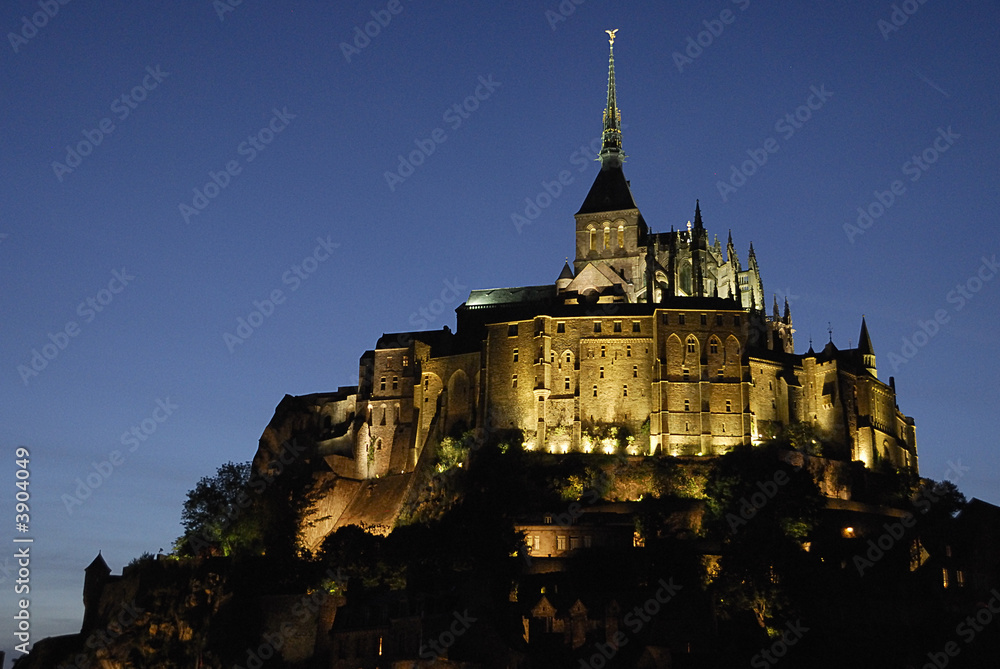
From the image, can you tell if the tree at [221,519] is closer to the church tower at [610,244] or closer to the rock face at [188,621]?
the rock face at [188,621]

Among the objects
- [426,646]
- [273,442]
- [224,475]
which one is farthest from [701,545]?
[273,442]

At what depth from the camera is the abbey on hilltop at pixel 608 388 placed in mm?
96062

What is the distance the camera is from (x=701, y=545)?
80062 millimetres

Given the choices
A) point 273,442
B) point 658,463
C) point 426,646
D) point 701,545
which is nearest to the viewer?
point 426,646

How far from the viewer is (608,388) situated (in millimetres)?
98438

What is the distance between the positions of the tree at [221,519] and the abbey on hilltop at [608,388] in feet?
28.0

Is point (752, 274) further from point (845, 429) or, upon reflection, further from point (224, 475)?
point (224, 475)

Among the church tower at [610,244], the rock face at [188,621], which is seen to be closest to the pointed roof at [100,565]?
the rock face at [188,621]

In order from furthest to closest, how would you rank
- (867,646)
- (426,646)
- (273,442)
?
(273,442), (867,646), (426,646)

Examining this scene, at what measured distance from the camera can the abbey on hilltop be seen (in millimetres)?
96062

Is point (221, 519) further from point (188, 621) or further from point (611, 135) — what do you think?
point (611, 135)

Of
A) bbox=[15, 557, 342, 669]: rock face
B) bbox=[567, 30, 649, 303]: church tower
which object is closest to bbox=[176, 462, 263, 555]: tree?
bbox=[15, 557, 342, 669]: rock face

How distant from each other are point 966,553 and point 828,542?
892 centimetres

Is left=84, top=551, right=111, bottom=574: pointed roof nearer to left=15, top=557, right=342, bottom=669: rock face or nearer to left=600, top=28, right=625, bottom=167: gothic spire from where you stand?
left=15, top=557, right=342, bottom=669: rock face
